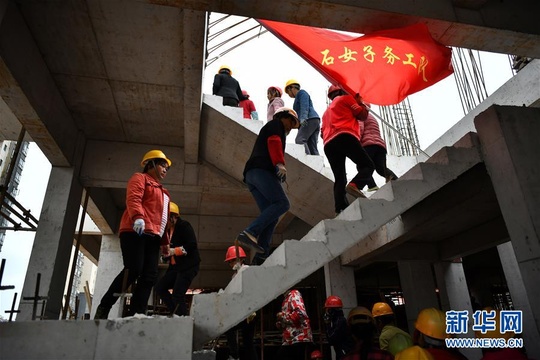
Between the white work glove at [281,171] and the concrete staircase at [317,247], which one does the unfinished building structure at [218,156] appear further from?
the white work glove at [281,171]

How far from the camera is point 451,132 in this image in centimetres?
747

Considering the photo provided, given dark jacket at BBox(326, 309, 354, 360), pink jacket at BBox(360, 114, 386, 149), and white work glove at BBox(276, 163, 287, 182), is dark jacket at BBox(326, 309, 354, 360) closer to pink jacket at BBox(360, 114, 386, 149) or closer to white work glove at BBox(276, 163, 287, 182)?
white work glove at BBox(276, 163, 287, 182)

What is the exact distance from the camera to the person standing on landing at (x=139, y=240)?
3986 millimetres

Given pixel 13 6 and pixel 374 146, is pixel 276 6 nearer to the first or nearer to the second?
pixel 374 146

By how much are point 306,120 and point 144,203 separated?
431cm

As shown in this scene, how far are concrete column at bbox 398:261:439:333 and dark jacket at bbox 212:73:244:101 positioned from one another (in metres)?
5.95

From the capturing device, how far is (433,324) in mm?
3541

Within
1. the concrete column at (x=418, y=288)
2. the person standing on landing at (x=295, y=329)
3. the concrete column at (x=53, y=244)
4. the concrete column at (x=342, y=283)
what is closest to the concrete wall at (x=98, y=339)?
the person standing on landing at (x=295, y=329)

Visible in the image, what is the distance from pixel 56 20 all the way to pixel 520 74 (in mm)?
7419

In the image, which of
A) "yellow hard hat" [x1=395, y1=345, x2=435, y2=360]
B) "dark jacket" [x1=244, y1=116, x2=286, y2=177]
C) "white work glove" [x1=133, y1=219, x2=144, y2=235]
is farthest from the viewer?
"dark jacket" [x1=244, y1=116, x2=286, y2=177]

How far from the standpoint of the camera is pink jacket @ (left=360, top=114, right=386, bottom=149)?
6000 millimetres

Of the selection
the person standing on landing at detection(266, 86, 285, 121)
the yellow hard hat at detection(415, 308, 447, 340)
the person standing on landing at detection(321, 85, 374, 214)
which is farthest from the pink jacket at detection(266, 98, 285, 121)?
the yellow hard hat at detection(415, 308, 447, 340)

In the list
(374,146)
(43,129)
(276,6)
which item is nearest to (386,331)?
(374,146)

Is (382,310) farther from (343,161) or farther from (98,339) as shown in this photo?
(98,339)
